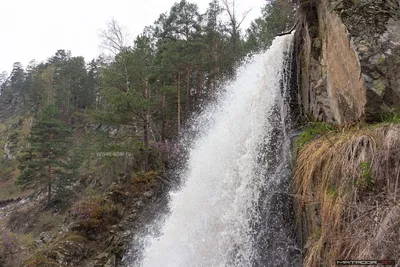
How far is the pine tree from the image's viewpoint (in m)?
21.9

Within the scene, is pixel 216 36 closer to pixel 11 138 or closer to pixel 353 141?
pixel 353 141

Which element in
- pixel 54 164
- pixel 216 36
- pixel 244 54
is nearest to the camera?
pixel 244 54

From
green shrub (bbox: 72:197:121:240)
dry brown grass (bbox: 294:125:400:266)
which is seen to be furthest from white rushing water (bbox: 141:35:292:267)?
green shrub (bbox: 72:197:121:240)

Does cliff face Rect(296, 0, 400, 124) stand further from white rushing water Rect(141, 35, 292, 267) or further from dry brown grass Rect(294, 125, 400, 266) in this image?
white rushing water Rect(141, 35, 292, 267)

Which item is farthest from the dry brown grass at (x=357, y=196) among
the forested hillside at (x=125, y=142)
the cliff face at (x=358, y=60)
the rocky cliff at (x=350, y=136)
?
the forested hillside at (x=125, y=142)

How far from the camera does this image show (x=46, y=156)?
2292 centimetres

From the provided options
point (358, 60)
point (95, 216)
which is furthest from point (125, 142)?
point (358, 60)

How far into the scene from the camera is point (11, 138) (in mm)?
41125

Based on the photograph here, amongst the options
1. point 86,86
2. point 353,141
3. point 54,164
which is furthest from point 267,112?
point 86,86

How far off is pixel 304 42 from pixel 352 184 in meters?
4.42

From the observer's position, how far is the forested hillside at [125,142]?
10.3 m

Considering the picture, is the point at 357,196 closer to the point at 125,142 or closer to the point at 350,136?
the point at 350,136

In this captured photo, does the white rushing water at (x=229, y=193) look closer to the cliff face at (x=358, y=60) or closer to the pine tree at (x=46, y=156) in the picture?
the cliff face at (x=358, y=60)

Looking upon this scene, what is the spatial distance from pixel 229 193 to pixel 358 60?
3.21 meters
